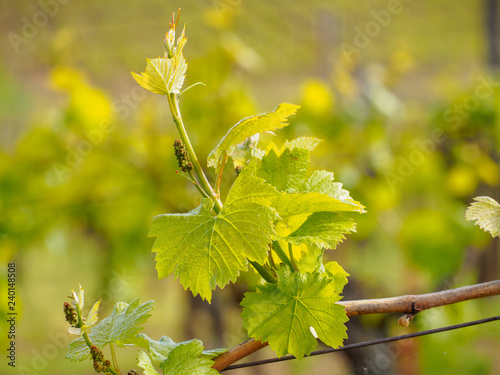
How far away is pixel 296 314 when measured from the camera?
0.44m

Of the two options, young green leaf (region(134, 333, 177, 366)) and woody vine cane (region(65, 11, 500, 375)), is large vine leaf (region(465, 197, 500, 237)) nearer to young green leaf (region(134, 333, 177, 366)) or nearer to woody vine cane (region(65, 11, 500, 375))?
woody vine cane (region(65, 11, 500, 375))

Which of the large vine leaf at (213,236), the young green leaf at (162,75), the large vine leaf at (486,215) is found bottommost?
the large vine leaf at (486,215)

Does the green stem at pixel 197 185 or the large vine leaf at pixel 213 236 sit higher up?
the green stem at pixel 197 185

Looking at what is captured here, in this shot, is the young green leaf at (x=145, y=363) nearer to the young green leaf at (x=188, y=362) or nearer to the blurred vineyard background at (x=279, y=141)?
the young green leaf at (x=188, y=362)

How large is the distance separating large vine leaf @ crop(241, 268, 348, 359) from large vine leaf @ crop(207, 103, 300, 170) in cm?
11

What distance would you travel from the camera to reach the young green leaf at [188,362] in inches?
17.0

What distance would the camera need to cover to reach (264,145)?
0.52m

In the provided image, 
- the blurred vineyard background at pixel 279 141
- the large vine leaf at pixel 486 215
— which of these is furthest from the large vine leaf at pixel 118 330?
the blurred vineyard background at pixel 279 141

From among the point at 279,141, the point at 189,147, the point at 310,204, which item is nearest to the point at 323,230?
the point at 310,204

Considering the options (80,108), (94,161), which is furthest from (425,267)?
(80,108)

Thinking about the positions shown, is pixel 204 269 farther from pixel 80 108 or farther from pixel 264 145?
pixel 80 108

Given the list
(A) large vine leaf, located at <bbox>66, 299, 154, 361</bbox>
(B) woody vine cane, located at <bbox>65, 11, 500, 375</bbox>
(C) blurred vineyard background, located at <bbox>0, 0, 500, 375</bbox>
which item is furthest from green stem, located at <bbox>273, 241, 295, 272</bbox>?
(C) blurred vineyard background, located at <bbox>0, 0, 500, 375</bbox>

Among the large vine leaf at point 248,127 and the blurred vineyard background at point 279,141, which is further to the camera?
the blurred vineyard background at point 279,141

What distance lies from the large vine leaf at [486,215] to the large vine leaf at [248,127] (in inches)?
7.1
